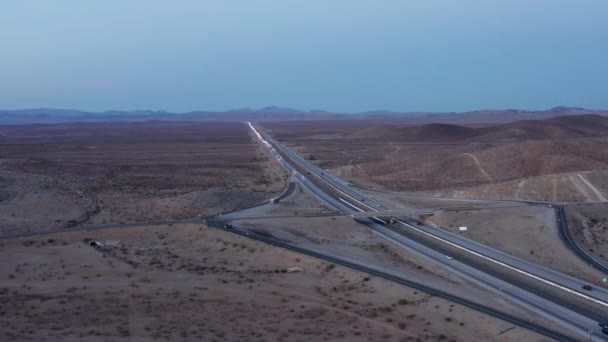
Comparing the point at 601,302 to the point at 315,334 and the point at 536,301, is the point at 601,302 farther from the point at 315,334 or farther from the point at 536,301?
the point at 315,334

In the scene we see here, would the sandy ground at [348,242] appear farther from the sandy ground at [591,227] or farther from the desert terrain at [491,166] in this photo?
the desert terrain at [491,166]

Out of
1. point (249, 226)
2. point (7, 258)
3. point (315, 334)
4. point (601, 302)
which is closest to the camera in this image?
point (315, 334)

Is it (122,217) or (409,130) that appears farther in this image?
(409,130)

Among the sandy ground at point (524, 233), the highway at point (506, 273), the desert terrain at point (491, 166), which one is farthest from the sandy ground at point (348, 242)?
the desert terrain at point (491, 166)

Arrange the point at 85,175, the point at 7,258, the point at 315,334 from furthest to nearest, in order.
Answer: the point at 85,175 < the point at 7,258 < the point at 315,334

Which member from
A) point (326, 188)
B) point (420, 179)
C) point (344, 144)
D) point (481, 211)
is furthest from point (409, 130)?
point (481, 211)

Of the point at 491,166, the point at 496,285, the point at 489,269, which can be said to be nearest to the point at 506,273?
the point at 489,269
